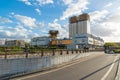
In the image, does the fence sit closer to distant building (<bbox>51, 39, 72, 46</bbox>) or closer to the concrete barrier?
the concrete barrier

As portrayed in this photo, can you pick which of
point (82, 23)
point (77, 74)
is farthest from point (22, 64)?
point (82, 23)

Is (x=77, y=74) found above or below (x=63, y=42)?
below

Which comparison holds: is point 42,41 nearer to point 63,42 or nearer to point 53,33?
point 53,33

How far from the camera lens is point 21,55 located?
16.6 metres

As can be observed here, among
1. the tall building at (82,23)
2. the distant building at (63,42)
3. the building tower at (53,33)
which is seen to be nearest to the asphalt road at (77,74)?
the distant building at (63,42)

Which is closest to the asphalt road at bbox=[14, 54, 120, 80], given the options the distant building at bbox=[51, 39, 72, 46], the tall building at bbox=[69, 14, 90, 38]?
the distant building at bbox=[51, 39, 72, 46]

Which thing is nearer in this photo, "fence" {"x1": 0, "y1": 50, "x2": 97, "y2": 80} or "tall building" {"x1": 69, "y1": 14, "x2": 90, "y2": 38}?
"fence" {"x1": 0, "y1": 50, "x2": 97, "y2": 80}

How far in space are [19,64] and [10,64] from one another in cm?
109

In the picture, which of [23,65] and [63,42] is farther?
[63,42]

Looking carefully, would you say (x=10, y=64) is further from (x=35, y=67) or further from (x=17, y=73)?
(x=35, y=67)

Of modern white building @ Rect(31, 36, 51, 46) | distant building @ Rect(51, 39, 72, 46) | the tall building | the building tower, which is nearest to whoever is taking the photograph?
distant building @ Rect(51, 39, 72, 46)

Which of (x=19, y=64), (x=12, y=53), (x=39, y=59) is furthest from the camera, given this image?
(x=39, y=59)

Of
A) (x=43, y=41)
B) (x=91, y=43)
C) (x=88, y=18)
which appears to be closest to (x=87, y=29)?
(x=88, y=18)

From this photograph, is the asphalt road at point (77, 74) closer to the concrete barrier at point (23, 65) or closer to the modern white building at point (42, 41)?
the concrete barrier at point (23, 65)
